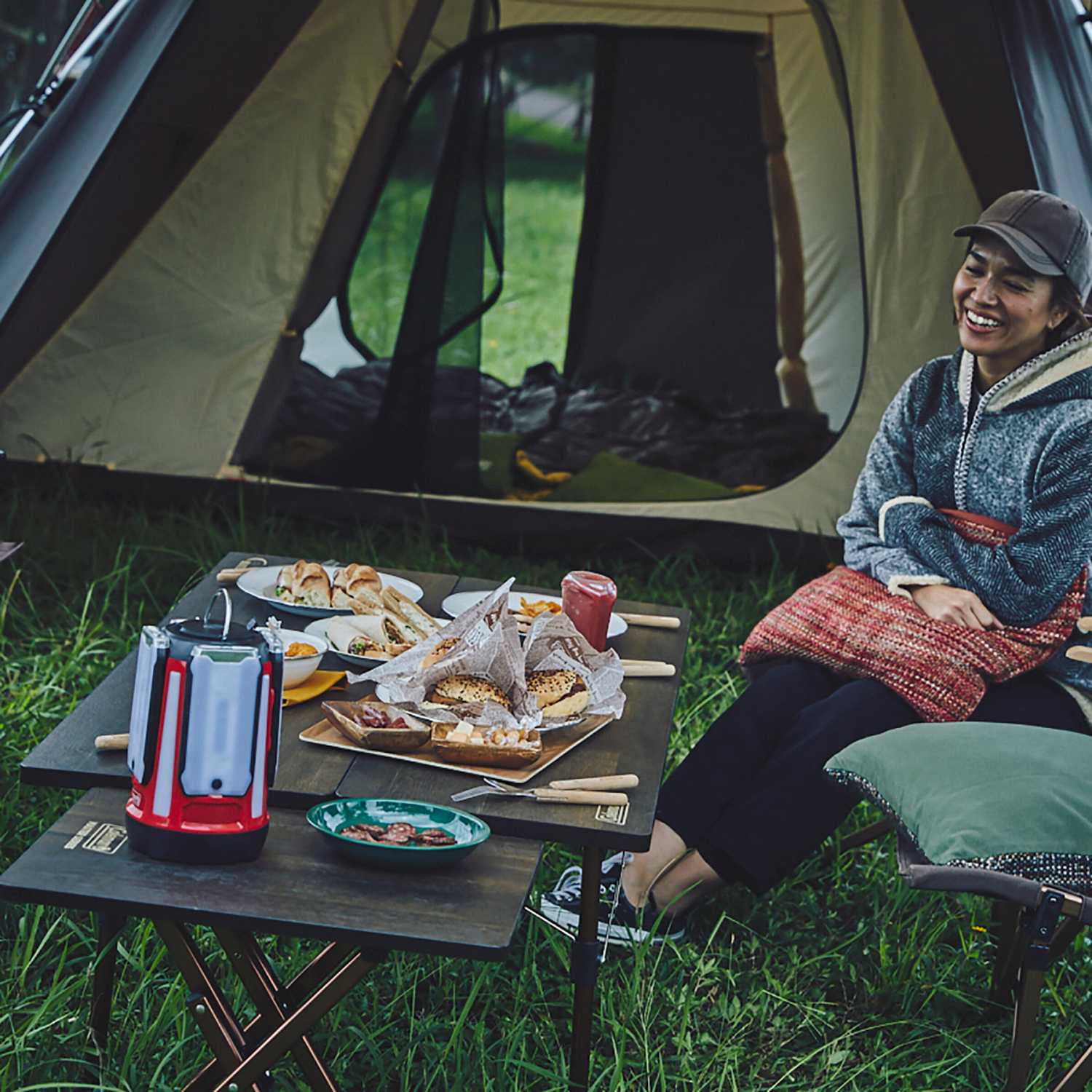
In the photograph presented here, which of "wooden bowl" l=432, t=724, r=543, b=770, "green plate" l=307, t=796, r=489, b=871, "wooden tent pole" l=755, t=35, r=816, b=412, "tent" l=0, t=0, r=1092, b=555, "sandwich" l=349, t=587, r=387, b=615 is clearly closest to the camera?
"green plate" l=307, t=796, r=489, b=871

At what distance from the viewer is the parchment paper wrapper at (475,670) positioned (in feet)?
6.07

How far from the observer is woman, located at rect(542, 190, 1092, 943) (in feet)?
7.44

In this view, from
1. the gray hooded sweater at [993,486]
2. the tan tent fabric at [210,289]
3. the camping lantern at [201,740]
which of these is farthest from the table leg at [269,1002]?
the tan tent fabric at [210,289]

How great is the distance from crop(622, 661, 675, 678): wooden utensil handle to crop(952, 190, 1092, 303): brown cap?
91 centimetres

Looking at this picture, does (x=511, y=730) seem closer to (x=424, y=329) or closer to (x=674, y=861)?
(x=674, y=861)

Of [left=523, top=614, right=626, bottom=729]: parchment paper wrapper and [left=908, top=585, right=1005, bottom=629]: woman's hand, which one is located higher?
[left=908, top=585, right=1005, bottom=629]: woman's hand

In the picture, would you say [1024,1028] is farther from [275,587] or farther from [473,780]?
[275,587]

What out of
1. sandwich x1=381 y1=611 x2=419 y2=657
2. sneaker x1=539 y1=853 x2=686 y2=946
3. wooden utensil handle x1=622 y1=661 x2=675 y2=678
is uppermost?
sandwich x1=381 y1=611 x2=419 y2=657

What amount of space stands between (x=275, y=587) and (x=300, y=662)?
0.42 m

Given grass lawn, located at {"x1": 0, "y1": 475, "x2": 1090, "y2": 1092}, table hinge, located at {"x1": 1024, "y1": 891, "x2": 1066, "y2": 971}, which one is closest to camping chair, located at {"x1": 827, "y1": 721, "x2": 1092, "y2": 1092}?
table hinge, located at {"x1": 1024, "y1": 891, "x2": 1066, "y2": 971}

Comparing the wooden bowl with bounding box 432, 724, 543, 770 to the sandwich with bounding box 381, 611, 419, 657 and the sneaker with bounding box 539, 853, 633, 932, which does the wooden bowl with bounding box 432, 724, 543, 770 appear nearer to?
the sandwich with bounding box 381, 611, 419, 657

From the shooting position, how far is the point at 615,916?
229 cm

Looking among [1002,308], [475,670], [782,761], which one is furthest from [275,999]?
[1002,308]

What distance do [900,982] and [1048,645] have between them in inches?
22.4
